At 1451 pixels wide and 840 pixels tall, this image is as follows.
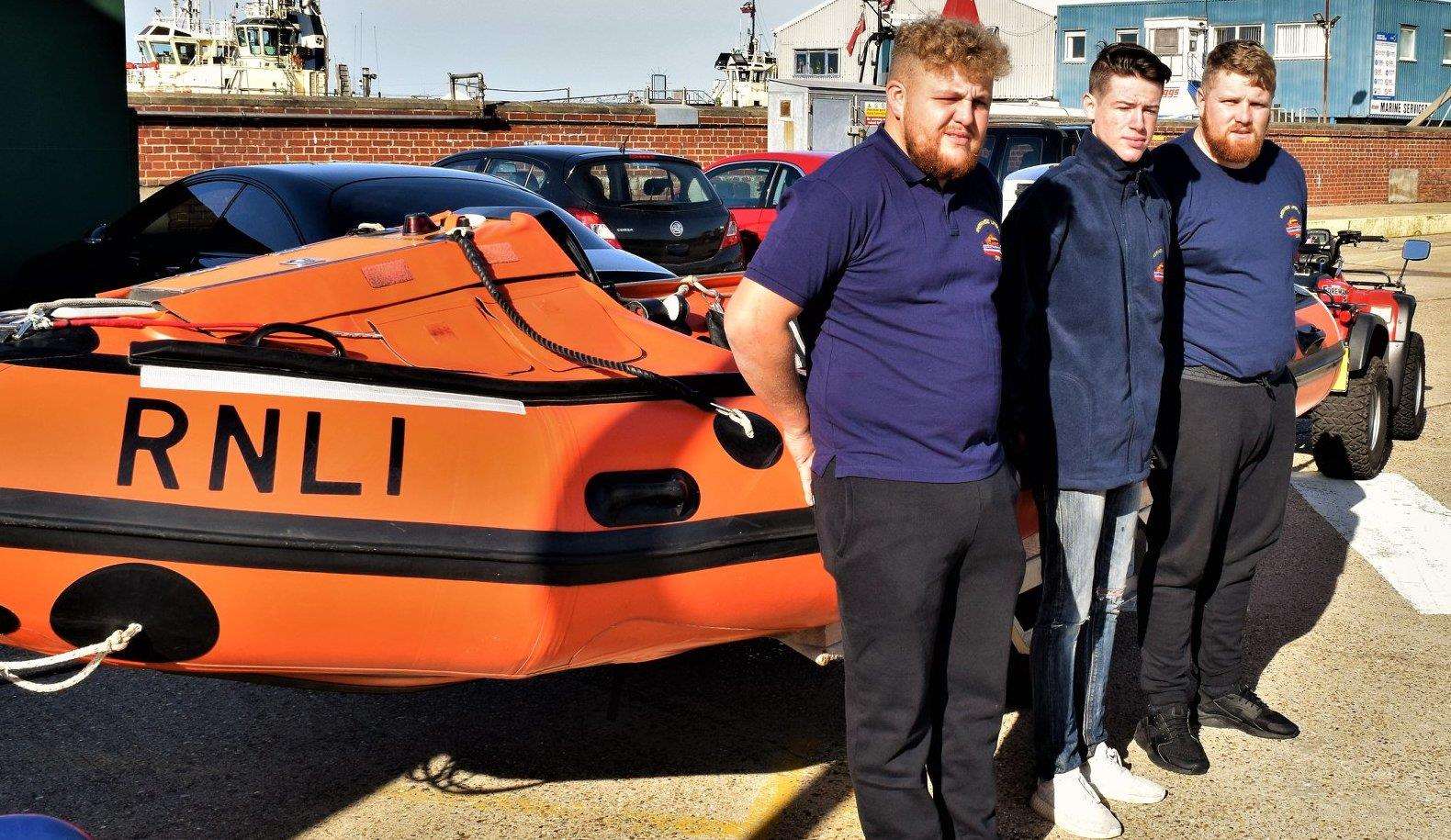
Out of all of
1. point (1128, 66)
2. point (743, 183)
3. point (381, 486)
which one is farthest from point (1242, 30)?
point (381, 486)

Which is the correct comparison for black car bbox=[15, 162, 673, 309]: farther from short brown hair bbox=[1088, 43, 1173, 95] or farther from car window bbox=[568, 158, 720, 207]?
car window bbox=[568, 158, 720, 207]

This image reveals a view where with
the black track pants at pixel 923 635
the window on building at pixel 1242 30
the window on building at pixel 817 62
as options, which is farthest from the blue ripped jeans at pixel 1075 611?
the window on building at pixel 817 62

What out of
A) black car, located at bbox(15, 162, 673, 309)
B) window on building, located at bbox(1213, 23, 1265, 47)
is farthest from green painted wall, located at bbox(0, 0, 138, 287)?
window on building, located at bbox(1213, 23, 1265, 47)

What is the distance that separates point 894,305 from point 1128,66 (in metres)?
1.04

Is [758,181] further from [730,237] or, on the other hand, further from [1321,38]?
[1321,38]

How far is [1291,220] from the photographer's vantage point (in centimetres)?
367

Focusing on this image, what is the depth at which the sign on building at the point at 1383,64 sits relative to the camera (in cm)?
4041

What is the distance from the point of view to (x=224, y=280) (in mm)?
3547

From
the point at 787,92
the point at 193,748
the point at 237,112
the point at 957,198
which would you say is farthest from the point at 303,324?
the point at 787,92

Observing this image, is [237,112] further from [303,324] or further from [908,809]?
[908,809]

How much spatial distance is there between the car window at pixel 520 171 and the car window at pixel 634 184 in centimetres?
29

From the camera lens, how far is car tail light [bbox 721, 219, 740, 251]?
11188 mm

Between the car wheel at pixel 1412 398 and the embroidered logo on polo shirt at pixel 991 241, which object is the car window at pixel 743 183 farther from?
the embroidered logo on polo shirt at pixel 991 241

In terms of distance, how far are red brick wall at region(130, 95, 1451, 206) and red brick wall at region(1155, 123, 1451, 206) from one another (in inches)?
162
